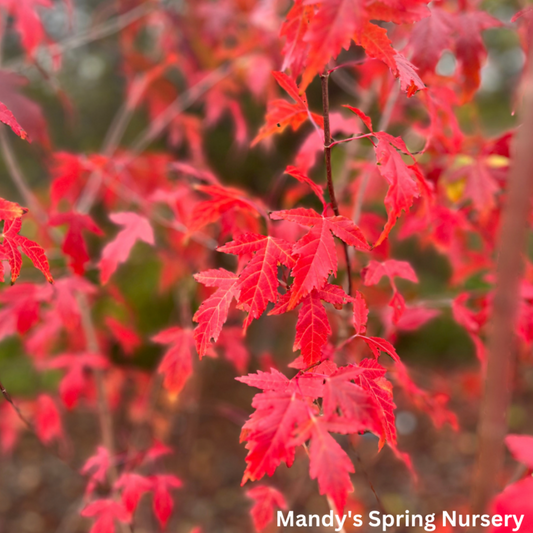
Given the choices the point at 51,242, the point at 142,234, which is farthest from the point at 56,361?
the point at 142,234

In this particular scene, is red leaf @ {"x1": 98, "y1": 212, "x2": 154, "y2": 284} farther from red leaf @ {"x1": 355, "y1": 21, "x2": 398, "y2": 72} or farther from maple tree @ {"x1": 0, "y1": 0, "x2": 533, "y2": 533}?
red leaf @ {"x1": 355, "y1": 21, "x2": 398, "y2": 72}

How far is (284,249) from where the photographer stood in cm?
76

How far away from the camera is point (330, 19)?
584 millimetres

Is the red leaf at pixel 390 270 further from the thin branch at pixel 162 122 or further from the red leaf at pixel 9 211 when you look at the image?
the thin branch at pixel 162 122

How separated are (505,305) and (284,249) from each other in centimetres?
41

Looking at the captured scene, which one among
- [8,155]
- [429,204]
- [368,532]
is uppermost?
[8,155]

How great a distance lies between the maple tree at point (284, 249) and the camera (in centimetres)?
64

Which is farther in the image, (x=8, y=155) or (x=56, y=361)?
(x=56, y=361)

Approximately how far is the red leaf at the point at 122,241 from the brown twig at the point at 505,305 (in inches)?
31.4

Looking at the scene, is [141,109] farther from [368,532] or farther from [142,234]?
[368,532]

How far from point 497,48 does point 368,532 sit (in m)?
5.54

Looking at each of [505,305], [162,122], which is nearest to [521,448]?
[505,305]

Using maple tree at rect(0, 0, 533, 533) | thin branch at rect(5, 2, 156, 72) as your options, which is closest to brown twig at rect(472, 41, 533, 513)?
maple tree at rect(0, 0, 533, 533)

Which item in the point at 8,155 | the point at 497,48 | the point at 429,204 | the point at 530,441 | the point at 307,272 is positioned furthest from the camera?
the point at 497,48
